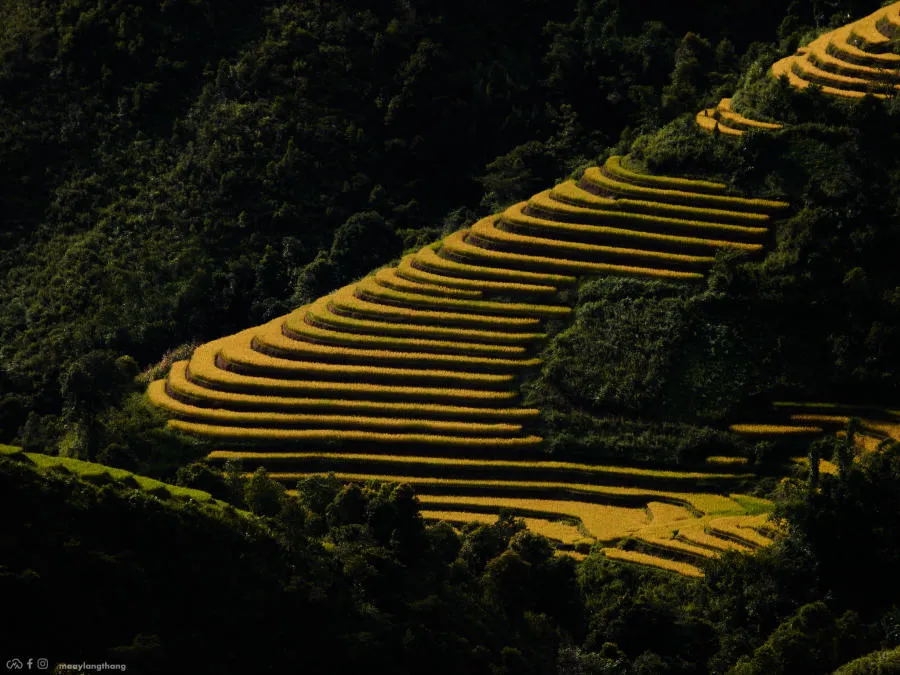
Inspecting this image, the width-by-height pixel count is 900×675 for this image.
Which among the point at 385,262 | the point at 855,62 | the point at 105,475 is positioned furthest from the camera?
the point at 385,262

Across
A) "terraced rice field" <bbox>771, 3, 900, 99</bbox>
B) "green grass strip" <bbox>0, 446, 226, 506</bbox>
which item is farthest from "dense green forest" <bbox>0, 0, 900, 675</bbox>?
"terraced rice field" <bbox>771, 3, 900, 99</bbox>

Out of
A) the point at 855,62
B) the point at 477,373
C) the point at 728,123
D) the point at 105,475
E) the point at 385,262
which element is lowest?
the point at 105,475

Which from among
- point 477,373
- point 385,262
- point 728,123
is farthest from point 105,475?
point 728,123

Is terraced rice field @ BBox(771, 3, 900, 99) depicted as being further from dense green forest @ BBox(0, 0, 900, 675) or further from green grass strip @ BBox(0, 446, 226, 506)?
green grass strip @ BBox(0, 446, 226, 506)

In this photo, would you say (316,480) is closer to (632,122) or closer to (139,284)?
(139,284)

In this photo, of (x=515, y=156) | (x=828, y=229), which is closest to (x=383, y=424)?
(x=828, y=229)

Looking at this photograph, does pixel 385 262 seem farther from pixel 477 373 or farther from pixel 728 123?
pixel 728 123

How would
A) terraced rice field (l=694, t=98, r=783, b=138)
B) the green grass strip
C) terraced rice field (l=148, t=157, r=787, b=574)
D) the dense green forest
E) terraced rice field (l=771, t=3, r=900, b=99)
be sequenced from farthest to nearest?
terraced rice field (l=771, t=3, r=900, b=99), terraced rice field (l=694, t=98, r=783, b=138), terraced rice field (l=148, t=157, r=787, b=574), the green grass strip, the dense green forest
